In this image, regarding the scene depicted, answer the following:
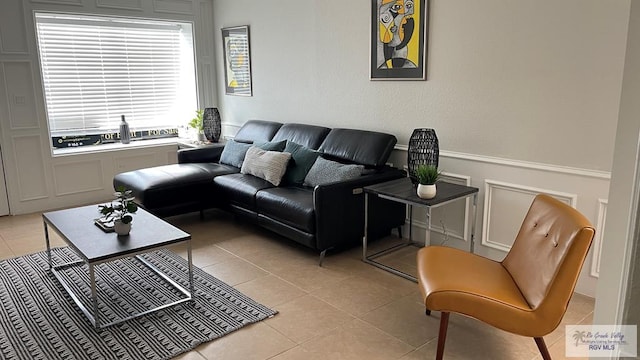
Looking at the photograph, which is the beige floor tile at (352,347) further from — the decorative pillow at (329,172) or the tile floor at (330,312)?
the decorative pillow at (329,172)

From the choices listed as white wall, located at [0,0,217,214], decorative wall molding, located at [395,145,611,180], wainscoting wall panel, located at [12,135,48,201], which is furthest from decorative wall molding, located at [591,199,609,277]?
wainscoting wall panel, located at [12,135,48,201]

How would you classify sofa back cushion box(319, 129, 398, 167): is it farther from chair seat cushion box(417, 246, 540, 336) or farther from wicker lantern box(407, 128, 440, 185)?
chair seat cushion box(417, 246, 540, 336)

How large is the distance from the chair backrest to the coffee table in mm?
1908

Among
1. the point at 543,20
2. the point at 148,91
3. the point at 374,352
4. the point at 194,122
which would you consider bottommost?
the point at 374,352

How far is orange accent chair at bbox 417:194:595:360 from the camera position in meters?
2.08

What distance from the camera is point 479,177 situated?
3.51 m

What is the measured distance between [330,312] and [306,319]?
16 cm

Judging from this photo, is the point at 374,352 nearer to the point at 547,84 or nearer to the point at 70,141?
the point at 547,84

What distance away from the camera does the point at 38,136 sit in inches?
197

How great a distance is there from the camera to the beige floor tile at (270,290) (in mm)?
3033

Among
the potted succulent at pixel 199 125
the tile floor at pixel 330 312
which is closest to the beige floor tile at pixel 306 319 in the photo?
the tile floor at pixel 330 312

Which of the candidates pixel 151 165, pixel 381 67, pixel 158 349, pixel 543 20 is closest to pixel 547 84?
pixel 543 20

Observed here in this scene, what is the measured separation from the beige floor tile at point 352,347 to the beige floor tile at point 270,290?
501mm

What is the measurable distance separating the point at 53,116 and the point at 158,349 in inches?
153
